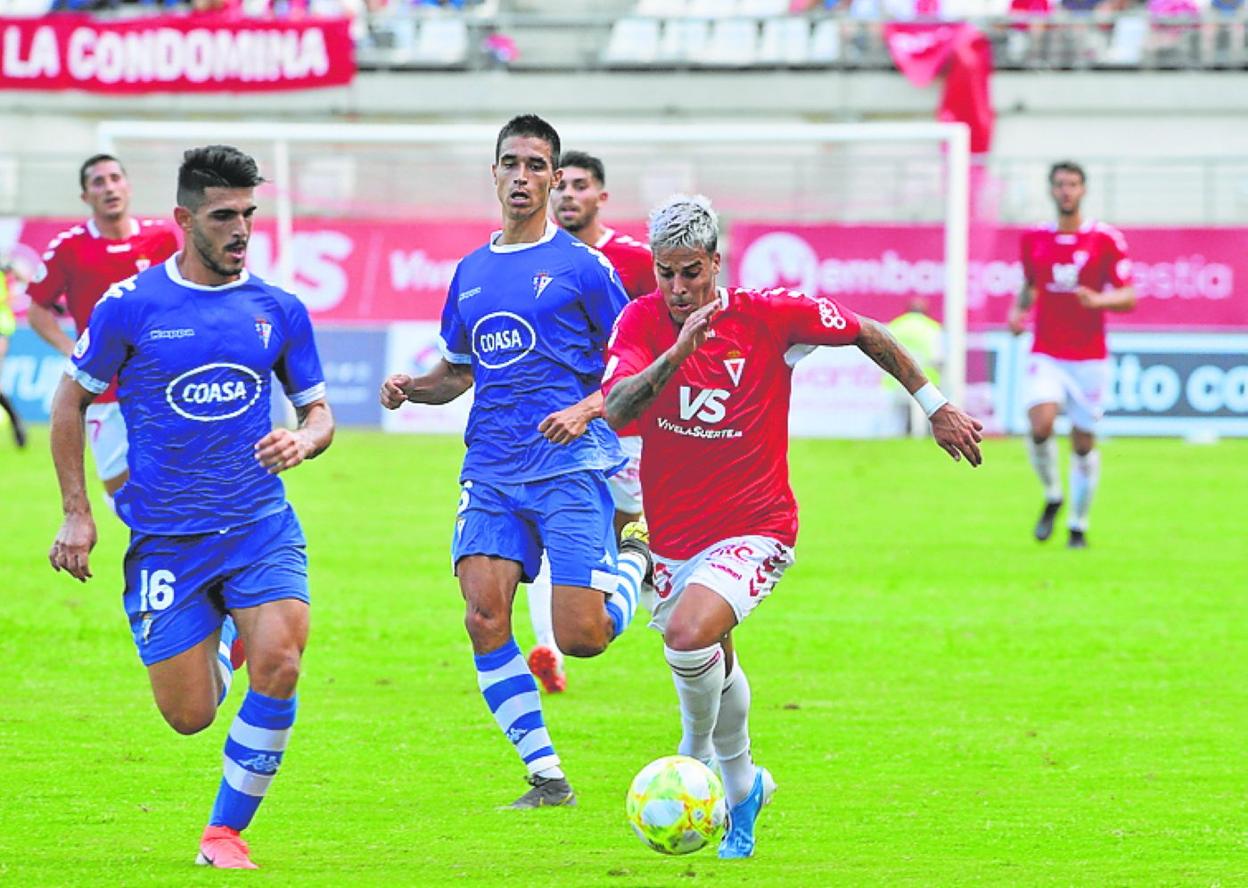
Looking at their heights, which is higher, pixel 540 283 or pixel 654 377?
pixel 540 283

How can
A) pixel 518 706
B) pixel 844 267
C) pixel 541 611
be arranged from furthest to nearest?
1. pixel 844 267
2. pixel 541 611
3. pixel 518 706

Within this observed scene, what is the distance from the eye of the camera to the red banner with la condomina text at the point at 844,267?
2805 centimetres

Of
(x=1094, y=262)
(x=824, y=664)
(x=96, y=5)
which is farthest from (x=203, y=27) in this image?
(x=824, y=664)

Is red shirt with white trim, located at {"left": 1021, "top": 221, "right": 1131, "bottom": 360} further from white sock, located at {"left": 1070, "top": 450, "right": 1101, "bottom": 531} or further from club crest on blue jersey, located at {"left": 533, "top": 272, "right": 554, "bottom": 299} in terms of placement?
club crest on blue jersey, located at {"left": 533, "top": 272, "right": 554, "bottom": 299}

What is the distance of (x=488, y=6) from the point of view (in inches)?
1515

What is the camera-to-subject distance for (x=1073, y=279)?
16.8 metres

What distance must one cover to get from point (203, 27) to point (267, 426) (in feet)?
96.8

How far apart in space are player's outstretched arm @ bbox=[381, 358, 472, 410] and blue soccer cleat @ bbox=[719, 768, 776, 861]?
2092 millimetres

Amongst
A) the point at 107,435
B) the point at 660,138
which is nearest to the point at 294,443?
the point at 107,435

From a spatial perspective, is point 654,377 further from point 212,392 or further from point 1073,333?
point 1073,333

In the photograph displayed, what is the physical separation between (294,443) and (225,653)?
1.16m

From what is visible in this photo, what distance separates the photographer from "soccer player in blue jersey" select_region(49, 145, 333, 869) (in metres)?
6.97

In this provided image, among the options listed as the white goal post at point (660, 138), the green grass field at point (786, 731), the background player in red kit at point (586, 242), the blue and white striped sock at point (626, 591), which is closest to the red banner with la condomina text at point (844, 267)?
the white goal post at point (660, 138)

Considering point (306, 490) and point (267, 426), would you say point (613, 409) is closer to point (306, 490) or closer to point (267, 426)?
point (267, 426)
